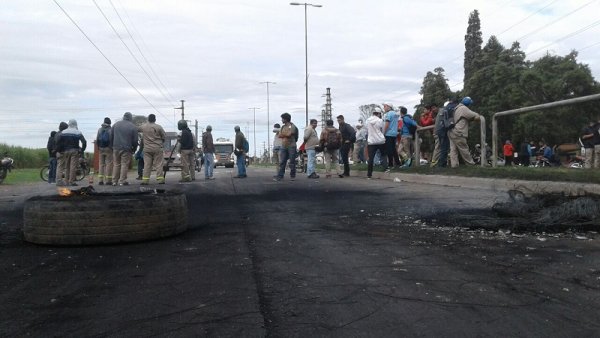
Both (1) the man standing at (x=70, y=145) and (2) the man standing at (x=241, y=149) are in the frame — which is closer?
(1) the man standing at (x=70, y=145)

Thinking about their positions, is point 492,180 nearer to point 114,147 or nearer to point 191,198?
point 191,198

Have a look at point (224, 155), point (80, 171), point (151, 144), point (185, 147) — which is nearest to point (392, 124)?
point (185, 147)

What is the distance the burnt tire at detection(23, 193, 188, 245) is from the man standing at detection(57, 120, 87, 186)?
9.98m

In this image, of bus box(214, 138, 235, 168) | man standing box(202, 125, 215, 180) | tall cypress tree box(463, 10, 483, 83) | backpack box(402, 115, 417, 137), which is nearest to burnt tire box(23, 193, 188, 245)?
backpack box(402, 115, 417, 137)

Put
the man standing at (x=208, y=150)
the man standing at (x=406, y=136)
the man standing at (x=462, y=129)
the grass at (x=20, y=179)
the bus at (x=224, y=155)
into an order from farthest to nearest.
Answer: the bus at (x=224, y=155) → the grass at (x=20, y=179) → the man standing at (x=208, y=150) → the man standing at (x=406, y=136) → the man standing at (x=462, y=129)

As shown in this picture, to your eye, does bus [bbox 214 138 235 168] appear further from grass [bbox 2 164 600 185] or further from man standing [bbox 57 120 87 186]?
grass [bbox 2 164 600 185]

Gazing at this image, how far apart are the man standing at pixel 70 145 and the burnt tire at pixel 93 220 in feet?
32.8

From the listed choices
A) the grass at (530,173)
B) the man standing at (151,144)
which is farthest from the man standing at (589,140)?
the man standing at (151,144)

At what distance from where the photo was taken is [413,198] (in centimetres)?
914

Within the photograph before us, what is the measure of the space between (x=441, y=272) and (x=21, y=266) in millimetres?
3441

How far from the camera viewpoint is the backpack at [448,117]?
12769 millimetres

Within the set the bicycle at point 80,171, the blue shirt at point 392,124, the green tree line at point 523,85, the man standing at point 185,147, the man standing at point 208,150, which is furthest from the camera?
the green tree line at point 523,85

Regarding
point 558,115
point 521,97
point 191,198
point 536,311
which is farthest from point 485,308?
point 521,97

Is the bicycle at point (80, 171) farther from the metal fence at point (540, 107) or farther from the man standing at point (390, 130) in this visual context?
the metal fence at point (540, 107)
